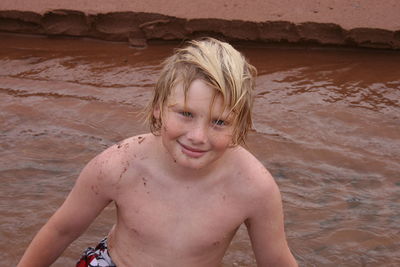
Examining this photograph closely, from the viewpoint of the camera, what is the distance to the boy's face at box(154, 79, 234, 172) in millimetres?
2127

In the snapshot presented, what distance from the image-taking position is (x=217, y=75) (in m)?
2.12

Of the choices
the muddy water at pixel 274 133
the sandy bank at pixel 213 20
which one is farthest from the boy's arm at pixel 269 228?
the sandy bank at pixel 213 20

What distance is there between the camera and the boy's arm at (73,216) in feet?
7.93

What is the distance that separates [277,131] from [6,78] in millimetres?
1874

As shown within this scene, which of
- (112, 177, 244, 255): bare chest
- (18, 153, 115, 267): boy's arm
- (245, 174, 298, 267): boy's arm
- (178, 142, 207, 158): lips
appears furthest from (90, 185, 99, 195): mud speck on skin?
(245, 174, 298, 267): boy's arm

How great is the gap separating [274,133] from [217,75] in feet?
7.06

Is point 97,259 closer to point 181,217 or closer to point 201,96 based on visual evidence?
point 181,217

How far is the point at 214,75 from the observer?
2.11m

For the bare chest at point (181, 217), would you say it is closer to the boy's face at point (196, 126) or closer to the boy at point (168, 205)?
the boy at point (168, 205)

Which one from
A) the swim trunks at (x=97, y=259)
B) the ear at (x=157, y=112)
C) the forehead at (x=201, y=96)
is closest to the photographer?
the forehead at (x=201, y=96)

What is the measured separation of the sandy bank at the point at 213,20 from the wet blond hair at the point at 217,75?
3.04m

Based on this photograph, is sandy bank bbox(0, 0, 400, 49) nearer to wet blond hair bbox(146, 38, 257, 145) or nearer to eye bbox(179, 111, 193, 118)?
wet blond hair bbox(146, 38, 257, 145)

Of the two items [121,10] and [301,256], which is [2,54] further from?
[301,256]

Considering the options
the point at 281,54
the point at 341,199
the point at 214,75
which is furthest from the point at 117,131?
the point at 214,75
